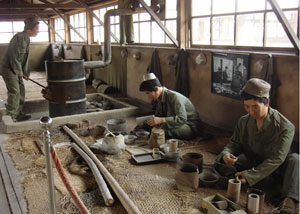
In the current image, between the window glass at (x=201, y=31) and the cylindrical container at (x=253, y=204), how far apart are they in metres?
3.34

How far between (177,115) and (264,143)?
1458mm

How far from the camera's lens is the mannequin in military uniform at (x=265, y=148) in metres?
2.84

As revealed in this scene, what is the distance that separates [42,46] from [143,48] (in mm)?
8319

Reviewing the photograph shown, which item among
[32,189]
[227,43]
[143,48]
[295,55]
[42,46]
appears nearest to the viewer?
[32,189]

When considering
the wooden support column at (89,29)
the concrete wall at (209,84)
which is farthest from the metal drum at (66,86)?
the wooden support column at (89,29)

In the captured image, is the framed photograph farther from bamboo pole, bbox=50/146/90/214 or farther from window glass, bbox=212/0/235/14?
bamboo pole, bbox=50/146/90/214

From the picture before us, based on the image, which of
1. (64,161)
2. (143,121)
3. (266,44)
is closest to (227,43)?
(266,44)

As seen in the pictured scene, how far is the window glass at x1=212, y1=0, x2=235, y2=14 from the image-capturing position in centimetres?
491

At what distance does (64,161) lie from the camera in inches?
159

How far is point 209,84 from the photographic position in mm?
5297

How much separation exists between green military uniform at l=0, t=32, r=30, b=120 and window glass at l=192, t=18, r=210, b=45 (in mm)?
3095

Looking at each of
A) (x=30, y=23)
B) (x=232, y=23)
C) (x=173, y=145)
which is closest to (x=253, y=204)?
(x=173, y=145)

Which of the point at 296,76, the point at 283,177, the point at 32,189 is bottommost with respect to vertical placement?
the point at 32,189

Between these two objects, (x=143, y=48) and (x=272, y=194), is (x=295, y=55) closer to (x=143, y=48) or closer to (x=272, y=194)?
(x=272, y=194)
